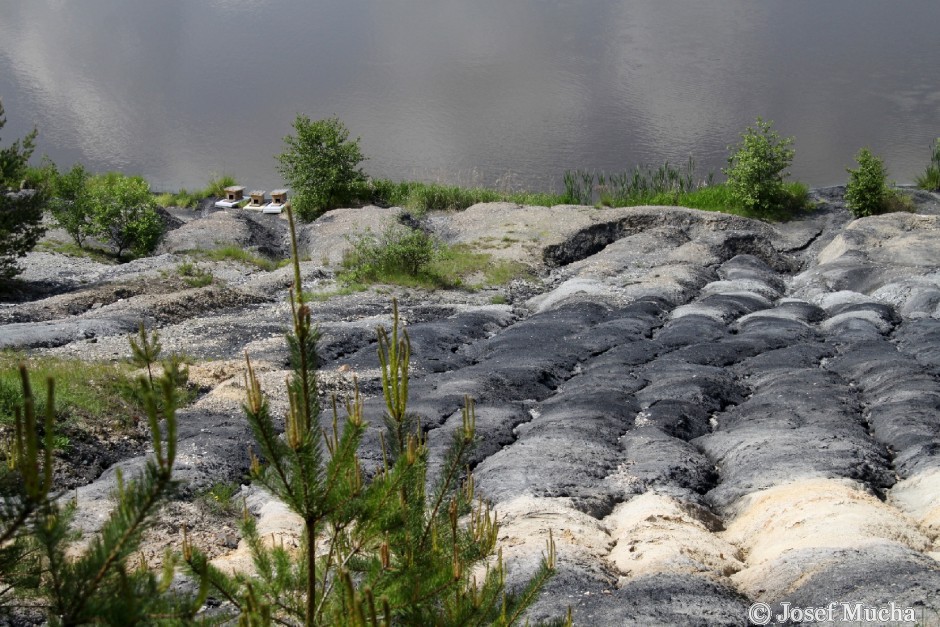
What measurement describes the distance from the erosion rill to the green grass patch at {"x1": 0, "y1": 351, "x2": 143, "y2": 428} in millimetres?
1030

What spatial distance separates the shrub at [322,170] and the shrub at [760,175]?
13.6 metres

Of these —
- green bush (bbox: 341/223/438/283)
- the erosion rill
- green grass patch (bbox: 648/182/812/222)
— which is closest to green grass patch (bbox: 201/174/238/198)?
the erosion rill

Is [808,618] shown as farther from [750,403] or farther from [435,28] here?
[435,28]

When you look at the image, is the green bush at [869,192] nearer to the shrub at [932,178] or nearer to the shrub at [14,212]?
the shrub at [932,178]

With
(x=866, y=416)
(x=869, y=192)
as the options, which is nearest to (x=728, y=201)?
(x=869, y=192)

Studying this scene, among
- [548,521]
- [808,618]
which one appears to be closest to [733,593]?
[808,618]

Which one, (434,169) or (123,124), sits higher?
(123,124)

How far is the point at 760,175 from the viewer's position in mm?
28891

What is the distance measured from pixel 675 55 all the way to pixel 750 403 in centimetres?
3607

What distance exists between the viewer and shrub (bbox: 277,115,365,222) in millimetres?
31531

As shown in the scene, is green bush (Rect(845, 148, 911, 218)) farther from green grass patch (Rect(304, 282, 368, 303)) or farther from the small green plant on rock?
the small green plant on rock

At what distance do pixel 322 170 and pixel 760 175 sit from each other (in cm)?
1547

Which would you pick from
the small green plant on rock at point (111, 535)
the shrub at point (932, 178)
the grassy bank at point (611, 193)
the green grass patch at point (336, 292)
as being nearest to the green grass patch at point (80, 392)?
the small green plant on rock at point (111, 535)

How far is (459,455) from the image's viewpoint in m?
4.27
